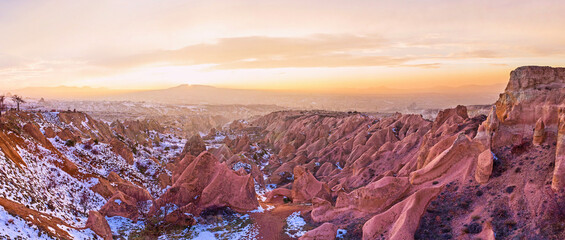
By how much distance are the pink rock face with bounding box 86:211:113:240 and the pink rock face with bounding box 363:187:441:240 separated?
2034 centimetres

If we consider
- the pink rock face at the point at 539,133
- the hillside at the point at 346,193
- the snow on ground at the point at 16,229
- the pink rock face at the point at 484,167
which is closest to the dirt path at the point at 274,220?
the hillside at the point at 346,193

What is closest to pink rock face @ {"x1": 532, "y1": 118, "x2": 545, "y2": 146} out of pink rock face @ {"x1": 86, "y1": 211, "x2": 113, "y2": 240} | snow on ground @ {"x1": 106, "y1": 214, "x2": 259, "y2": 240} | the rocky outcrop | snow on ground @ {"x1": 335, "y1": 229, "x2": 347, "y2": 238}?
snow on ground @ {"x1": 335, "y1": 229, "x2": 347, "y2": 238}

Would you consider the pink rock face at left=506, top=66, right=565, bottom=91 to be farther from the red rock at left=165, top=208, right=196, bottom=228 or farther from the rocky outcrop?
the rocky outcrop

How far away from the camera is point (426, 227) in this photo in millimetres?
24406

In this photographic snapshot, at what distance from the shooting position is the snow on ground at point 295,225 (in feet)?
101

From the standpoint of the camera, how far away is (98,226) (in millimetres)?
26469

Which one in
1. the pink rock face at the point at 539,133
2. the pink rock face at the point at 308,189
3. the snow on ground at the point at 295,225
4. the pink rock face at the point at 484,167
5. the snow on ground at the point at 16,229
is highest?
the pink rock face at the point at 539,133

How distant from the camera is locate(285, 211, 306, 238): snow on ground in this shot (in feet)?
101

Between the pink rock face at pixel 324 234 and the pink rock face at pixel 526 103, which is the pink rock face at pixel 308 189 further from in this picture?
the pink rock face at pixel 526 103

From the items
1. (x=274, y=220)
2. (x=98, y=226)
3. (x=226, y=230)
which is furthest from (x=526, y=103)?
(x=98, y=226)

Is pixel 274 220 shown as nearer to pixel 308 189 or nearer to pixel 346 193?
pixel 346 193

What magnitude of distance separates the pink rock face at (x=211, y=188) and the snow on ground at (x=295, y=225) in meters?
4.99

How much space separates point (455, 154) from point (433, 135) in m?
14.0

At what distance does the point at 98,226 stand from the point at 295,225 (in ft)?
56.5
